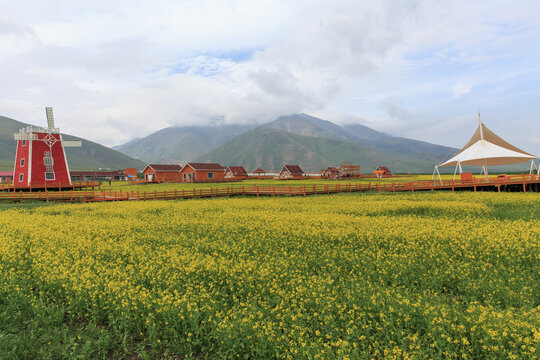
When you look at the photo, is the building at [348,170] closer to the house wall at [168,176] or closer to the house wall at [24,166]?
the house wall at [168,176]

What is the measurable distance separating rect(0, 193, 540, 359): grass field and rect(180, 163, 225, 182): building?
2675 inches

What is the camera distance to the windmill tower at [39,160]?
4825cm

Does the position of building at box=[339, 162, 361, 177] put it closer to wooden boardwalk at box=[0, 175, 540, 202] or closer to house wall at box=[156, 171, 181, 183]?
house wall at box=[156, 171, 181, 183]

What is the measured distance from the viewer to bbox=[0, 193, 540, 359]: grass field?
6422 millimetres

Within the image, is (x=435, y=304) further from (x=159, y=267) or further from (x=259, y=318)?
(x=159, y=267)

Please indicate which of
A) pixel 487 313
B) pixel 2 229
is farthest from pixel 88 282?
pixel 2 229

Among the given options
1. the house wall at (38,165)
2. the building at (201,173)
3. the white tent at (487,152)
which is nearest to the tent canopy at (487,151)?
the white tent at (487,152)

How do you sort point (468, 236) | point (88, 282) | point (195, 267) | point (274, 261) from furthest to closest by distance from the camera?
point (468, 236) → point (274, 261) → point (195, 267) → point (88, 282)

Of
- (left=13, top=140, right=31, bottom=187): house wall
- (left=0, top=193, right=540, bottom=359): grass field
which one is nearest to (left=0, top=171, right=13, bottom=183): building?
(left=13, top=140, right=31, bottom=187): house wall

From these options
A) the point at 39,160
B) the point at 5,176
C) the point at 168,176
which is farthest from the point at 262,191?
the point at 5,176

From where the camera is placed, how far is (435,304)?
7.62m

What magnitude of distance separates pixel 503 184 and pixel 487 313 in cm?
4079

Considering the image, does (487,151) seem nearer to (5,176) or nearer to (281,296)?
(281,296)

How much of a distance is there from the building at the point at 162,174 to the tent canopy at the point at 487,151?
7303cm
